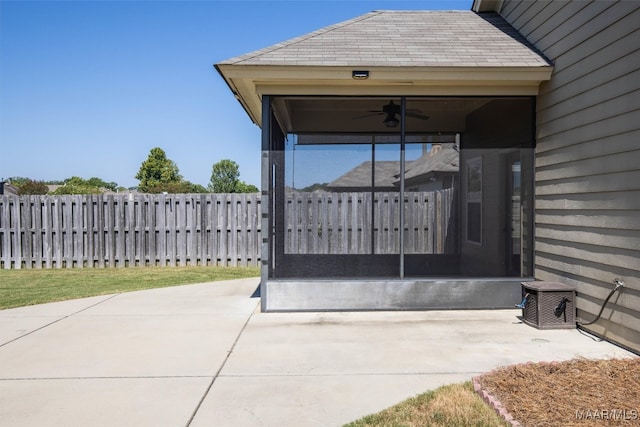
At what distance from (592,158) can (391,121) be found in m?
2.83

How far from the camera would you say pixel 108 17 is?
11.2 m

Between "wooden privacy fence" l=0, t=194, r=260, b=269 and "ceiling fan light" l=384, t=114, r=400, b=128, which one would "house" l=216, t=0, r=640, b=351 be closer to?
"ceiling fan light" l=384, t=114, r=400, b=128

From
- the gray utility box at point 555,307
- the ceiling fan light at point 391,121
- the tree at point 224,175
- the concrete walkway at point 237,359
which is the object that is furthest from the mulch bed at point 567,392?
the tree at point 224,175

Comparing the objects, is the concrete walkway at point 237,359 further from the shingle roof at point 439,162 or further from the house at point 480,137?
the shingle roof at point 439,162

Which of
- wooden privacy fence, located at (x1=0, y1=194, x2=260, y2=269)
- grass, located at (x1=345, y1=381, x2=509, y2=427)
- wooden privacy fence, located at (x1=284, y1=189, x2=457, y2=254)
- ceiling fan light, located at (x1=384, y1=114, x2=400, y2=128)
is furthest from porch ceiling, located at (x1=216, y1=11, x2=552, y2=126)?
wooden privacy fence, located at (x1=0, y1=194, x2=260, y2=269)

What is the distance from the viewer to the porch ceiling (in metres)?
5.38

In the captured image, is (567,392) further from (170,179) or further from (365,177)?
(170,179)

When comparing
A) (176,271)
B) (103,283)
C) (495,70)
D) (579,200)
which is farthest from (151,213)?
(579,200)

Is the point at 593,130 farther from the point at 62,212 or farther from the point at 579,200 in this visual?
the point at 62,212

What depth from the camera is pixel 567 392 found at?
2.96 m

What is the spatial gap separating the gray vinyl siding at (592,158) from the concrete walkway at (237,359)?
2.15 feet

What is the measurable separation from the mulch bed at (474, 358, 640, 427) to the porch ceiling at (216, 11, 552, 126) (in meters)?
3.41

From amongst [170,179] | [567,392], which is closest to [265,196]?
[567,392]

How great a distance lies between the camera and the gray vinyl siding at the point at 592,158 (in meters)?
4.08
